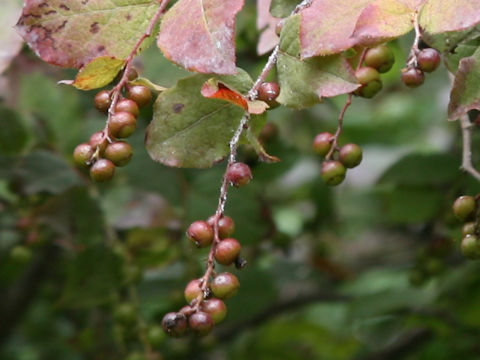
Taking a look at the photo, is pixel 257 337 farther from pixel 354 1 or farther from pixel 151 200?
pixel 354 1

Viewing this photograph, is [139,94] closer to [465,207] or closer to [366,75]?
[366,75]

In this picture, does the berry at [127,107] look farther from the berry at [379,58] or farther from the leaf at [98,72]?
the berry at [379,58]

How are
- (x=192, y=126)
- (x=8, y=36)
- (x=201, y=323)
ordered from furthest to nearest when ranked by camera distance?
1. (x=8, y=36)
2. (x=192, y=126)
3. (x=201, y=323)

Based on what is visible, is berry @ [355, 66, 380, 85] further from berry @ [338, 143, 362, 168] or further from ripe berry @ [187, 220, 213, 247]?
ripe berry @ [187, 220, 213, 247]

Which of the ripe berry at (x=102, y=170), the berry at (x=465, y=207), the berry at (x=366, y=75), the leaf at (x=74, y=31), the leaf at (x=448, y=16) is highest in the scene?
the leaf at (x=448, y=16)

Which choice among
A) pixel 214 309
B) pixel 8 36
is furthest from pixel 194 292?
pixel 8 36

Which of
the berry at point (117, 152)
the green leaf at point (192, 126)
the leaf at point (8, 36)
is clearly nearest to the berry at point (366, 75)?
the green leaf at point (192, 126)
